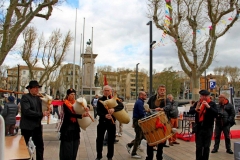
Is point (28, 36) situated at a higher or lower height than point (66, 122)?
higher

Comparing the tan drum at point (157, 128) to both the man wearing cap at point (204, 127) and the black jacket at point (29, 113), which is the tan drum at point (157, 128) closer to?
the man wearing cap at point (204, 127)

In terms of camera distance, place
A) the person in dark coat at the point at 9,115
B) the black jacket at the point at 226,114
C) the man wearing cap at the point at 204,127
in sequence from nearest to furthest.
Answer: the man wearing cap at the point at 204,127 < the black jacket at the point at 226,114 < the person in dark coat at the point at 9,115

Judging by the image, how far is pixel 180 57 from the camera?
50.3ft

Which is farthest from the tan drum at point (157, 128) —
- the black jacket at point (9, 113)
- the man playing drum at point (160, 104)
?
the black jacket at point (9, 113)

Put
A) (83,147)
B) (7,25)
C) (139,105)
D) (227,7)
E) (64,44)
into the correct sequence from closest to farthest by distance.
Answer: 1. (139,105)
2. (83,147)
3. (7,25)
4. (227,7)
5. (64,44)

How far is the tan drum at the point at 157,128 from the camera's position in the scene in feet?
16.9

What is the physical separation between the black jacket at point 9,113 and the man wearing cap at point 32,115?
191 inches

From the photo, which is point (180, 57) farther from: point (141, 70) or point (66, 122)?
point (141, 70)

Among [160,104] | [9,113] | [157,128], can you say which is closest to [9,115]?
[9,113]

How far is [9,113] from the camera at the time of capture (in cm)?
952

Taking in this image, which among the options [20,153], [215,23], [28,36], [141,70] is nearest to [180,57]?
[215,23]

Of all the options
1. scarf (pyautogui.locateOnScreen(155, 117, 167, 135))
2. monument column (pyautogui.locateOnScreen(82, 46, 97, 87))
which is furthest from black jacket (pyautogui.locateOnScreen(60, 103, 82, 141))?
monument column (pyautogui.locateOnScreen(82, 46, 97, 87))

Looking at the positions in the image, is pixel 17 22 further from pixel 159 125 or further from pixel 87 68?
pixel 87 68

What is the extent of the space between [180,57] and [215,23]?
2.72m
